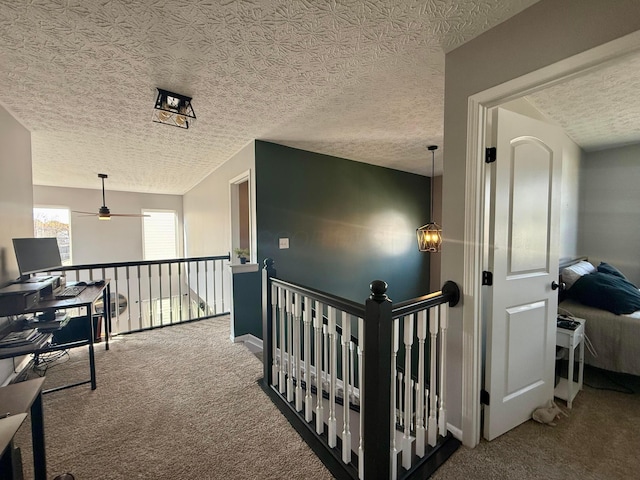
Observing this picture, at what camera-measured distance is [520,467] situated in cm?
150

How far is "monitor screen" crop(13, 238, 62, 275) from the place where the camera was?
2297 millimetres

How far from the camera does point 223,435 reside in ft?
5.76

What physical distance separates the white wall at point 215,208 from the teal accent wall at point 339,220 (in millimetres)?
266

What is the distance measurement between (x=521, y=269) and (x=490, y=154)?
791mm

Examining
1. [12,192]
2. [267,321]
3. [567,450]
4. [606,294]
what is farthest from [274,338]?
[606,294]

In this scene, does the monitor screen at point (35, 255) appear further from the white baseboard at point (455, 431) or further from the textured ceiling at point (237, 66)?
the white baseboard at point (455, 431)

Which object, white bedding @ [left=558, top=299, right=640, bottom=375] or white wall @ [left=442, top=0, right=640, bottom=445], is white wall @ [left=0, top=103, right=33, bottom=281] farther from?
white bedding @ [left=558, top=299, right=640, bottom=375]

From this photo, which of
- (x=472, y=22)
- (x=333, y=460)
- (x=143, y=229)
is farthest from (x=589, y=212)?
(x=143, y=229)

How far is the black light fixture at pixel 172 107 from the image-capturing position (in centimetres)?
211

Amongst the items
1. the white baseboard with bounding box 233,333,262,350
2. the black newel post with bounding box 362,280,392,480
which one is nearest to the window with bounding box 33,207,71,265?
the white baseboard with bounding box 233,333,262,350

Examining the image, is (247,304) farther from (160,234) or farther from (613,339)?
(160,234)

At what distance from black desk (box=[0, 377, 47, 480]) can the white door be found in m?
2.24

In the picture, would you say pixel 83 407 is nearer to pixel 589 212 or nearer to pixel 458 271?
pixel 458 271

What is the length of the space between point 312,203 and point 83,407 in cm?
301
